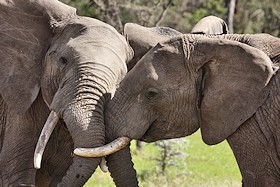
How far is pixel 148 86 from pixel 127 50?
1436 mm

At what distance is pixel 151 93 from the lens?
6938mm

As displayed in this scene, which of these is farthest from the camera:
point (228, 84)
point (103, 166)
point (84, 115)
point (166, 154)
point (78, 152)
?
point (166, 154)

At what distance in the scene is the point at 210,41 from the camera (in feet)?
22.4

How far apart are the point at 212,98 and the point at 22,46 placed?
231cm

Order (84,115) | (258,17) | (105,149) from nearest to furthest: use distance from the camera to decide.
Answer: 1. (105,149)
2. (84,115)
3. (258,17)

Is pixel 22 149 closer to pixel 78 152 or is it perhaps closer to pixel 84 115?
pixel 84 115

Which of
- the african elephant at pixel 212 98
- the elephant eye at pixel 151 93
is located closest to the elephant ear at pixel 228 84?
the african elephant at pixel 212 98

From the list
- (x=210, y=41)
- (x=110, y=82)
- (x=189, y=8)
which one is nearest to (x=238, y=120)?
(x=210, y=41)

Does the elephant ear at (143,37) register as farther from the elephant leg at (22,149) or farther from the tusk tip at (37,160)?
the tusk tip at (37,160)

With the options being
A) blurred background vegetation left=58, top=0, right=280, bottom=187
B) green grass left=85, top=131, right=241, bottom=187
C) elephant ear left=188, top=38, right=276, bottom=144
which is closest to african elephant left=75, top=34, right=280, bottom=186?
elephant ear left=188, top=38, right=276, bottom=144

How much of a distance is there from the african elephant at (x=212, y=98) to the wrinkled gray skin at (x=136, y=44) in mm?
323

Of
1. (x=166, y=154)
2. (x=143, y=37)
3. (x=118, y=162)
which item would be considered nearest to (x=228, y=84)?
(x=118, y=162)

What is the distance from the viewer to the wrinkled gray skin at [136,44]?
7.50 m

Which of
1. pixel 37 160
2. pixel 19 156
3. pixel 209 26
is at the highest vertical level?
pixel 209 26
